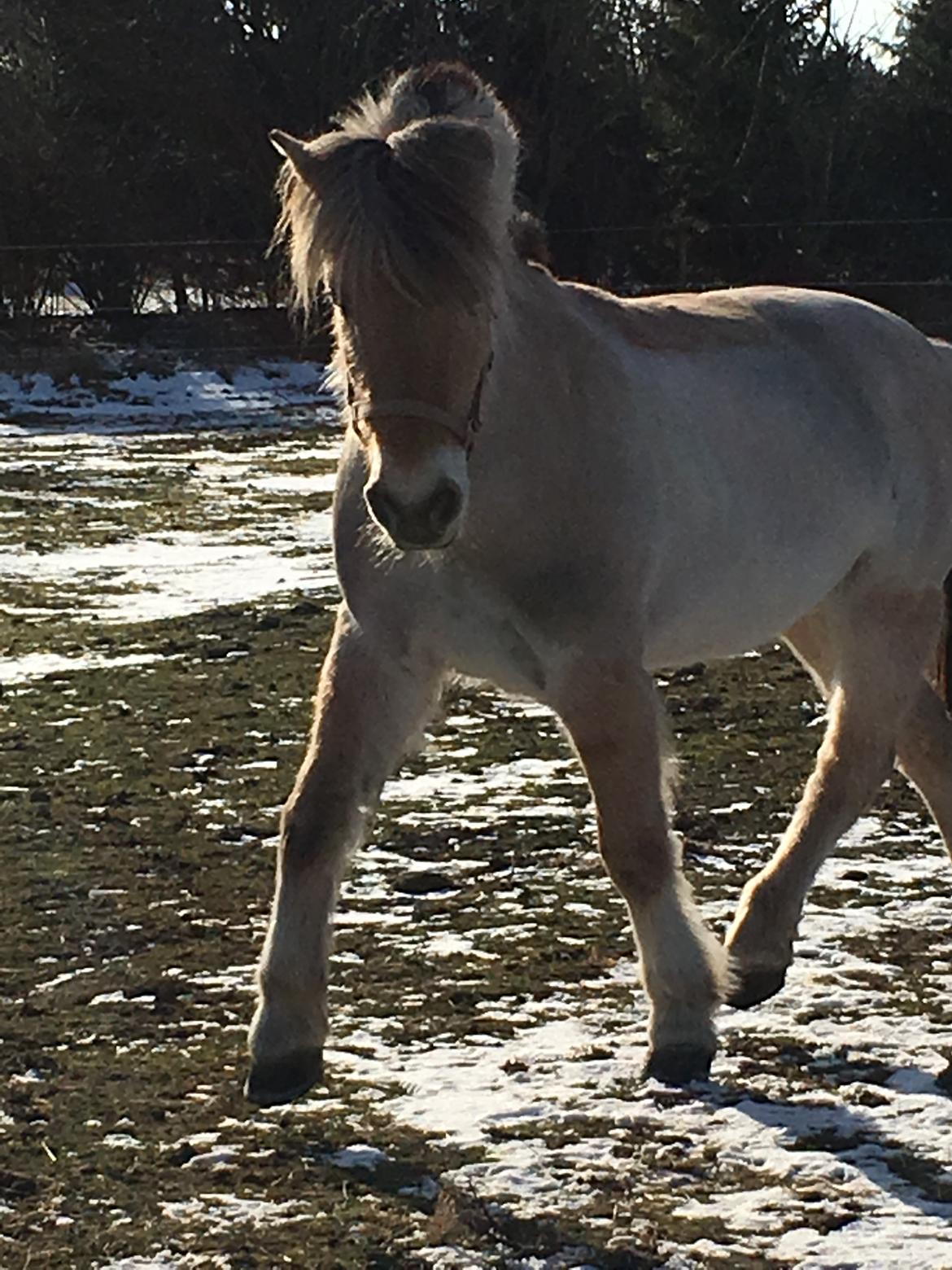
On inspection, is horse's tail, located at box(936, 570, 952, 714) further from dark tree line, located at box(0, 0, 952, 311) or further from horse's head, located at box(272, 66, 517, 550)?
dark tree line, located at box(0, 0, 952, 311)

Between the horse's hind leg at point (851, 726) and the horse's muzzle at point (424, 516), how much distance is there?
4.69 feet

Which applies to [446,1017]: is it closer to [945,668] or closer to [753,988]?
[753,988]

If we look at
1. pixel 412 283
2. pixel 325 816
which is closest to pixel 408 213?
pixel 412 283

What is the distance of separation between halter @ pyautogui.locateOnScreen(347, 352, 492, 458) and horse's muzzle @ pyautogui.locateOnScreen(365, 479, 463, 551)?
119 millimetres

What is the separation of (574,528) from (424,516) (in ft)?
1.87

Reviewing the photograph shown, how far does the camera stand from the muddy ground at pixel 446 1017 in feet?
9.96

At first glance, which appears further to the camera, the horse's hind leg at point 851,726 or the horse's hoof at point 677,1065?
the horse's hind leg at point 851,726

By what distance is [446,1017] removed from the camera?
392cm

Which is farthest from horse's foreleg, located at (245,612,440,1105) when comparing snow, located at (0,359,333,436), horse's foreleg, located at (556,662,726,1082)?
snow, located at (0,359,333,436)

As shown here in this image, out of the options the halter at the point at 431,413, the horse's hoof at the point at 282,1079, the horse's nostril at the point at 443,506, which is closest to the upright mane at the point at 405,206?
the halter at the point at 431,413

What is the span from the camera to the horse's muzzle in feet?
10.0

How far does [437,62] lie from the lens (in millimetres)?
3658

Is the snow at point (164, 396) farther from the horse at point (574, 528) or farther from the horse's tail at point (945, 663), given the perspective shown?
the horse at point (574, 528)

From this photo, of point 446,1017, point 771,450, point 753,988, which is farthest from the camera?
Answer: point 771,450
